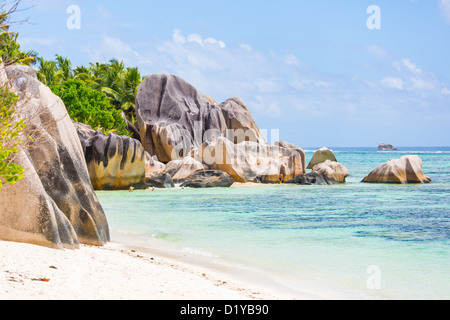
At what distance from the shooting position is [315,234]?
1216 cm

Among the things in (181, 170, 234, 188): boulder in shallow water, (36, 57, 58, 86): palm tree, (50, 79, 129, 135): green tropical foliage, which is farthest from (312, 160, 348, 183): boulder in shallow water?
(36, 57, 58, 86): palm tree

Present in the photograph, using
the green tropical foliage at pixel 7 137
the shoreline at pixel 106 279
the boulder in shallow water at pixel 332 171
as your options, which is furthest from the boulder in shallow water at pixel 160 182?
the green tropical foliage at pixel 7 137

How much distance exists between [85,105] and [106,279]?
28703 mm

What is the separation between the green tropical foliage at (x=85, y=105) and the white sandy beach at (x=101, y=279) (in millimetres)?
26313

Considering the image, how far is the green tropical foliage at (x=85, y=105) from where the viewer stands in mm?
32781

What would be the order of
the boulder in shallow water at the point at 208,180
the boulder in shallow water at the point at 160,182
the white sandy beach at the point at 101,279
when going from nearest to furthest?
the white sandy beach at the point at 101,279 → the boulder in shallow water at the point at 160,182 → the boulder in shallow water at the point at 208,180

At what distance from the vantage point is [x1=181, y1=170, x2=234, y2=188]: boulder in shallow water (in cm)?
2705

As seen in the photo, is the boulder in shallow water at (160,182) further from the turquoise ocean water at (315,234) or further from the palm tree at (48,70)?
the palm tree at (48,70)

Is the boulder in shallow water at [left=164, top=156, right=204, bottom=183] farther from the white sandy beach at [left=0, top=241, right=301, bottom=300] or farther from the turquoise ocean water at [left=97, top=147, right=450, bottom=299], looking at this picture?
the white sandy beach at [left=0, top=241, right=301, bottom=300]

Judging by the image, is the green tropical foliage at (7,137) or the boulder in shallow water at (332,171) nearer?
the green tropical foliage at (7,137)

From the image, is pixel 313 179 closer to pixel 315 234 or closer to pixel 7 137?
pixel 315 234

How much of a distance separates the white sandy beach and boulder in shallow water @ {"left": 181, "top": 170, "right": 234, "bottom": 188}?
19.1m

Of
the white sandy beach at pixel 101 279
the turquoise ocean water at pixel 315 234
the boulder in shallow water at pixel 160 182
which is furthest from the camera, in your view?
the boulder in shallow water at pixel 160 182
